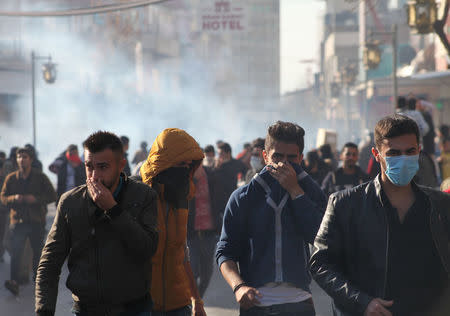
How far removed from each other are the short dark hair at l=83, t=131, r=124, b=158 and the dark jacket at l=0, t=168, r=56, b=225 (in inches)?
239

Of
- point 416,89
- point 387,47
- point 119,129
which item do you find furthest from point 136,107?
point 416,89

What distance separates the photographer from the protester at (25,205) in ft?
30.5

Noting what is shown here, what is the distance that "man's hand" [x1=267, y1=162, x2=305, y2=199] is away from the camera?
12.9 feet

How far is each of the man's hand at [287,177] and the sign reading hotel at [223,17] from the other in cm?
1812

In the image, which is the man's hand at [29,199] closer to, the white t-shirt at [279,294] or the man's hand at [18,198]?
the man's hand at [18,198]

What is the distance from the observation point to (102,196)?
3391mm

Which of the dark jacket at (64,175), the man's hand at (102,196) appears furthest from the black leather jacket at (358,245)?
the dark jacket at (64,175)

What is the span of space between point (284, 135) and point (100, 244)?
3.96 ft

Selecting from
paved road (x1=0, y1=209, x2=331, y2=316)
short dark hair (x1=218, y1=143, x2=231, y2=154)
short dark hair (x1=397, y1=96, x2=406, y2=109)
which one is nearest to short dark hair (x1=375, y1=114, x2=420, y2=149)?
paved road (x1=0, y1=209, x2=331, y2=316)

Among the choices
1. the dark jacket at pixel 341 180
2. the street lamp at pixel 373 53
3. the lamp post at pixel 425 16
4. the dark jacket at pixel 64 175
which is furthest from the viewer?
the street lamp at pixel 373 53

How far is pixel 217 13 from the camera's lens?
21922 mm

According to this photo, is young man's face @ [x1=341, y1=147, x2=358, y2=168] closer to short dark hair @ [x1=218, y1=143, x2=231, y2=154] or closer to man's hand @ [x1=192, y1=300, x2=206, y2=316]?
short dark hair @ [x1=218, y1=143, x2=231, y2=154]

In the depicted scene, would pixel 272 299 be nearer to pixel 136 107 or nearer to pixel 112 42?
pixel 136 107

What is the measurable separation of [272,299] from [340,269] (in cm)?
57
